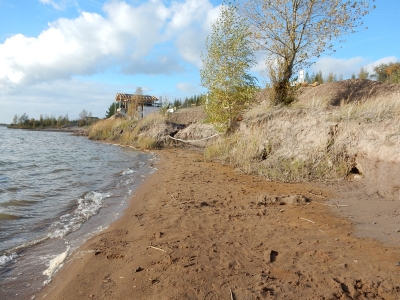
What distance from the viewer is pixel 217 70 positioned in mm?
13945

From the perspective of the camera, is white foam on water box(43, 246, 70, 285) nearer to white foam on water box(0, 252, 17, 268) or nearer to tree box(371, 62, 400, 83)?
white foam on water box(0, 252, 17, 268)

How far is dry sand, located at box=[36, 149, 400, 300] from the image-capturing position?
285 centimetres

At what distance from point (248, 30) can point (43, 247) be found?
12232 mm

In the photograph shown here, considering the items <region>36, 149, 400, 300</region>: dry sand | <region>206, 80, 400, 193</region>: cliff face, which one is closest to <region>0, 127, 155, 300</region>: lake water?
<region>36, 149, 400, 300</region>: dry sand

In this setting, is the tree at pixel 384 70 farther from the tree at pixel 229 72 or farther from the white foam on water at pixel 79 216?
the white foam on water at pixel 79 216

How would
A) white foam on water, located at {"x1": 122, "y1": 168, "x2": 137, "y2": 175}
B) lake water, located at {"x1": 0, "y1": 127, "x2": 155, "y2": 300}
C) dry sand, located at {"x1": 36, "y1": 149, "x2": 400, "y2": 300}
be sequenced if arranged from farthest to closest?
white foam on water, located at {"x1": 122, "y1": 168, "x2": 137, "y2": 175}
lake water, located at {"x1": 0, "y1": 127, "x2": 155, "y2": 300}
dry sand, located at {"x1": 36, "y1": 149, "x2": 400, "y2": 300}

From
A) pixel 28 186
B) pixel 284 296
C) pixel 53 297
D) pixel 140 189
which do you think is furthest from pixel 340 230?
pixel 28 186

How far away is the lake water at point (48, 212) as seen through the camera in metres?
3.60

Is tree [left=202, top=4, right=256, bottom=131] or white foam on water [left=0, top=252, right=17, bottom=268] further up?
tree [left=202, top=4, right=256, bottom=131]

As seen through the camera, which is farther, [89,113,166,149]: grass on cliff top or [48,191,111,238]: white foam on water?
[89,113,166,149]: grass on cliff top

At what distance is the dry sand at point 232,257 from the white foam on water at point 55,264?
9 cm

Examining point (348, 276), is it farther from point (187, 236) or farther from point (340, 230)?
point (187, 236)

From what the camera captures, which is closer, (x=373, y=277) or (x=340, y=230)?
(x=373, y=277)

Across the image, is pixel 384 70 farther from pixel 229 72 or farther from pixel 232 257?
pixel 232 257
